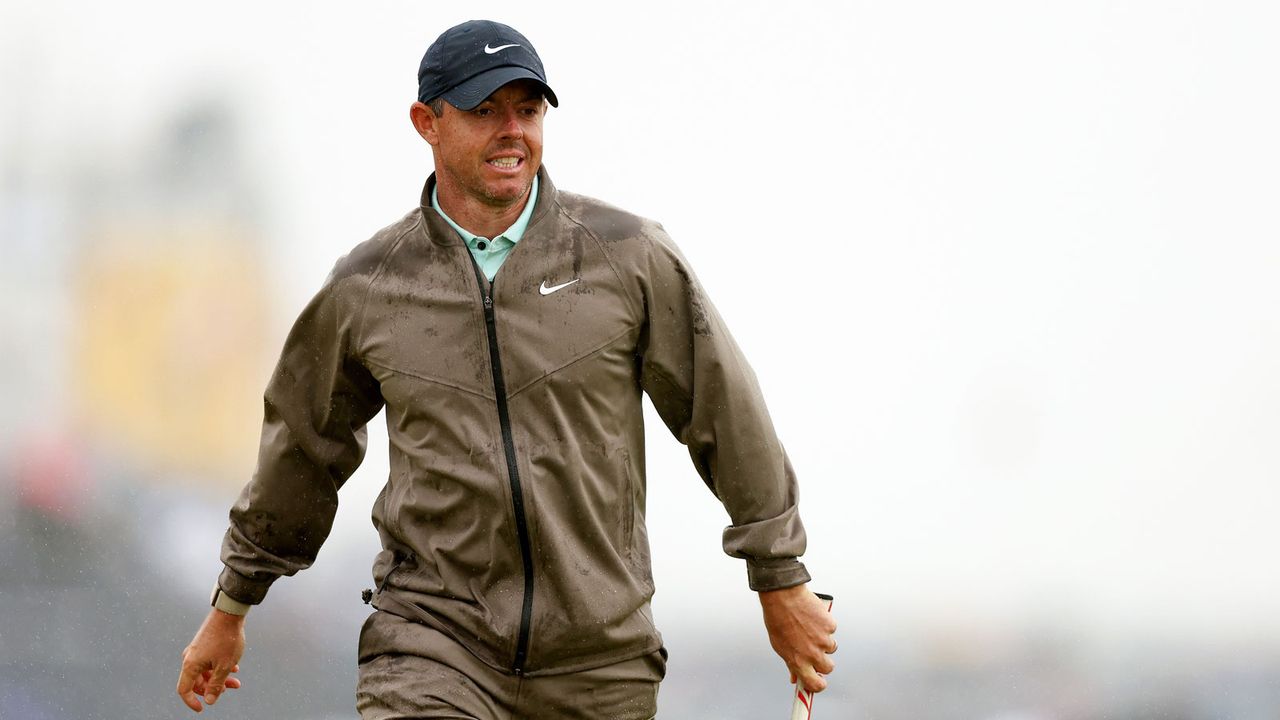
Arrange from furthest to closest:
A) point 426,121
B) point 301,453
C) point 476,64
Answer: point 301,453
point 426,121
point 476,64

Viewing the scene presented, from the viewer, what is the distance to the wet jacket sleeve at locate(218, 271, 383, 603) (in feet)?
13.3

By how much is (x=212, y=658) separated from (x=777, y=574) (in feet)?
4.32

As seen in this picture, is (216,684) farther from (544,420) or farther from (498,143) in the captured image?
(498,143)

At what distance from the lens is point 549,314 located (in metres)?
3.80

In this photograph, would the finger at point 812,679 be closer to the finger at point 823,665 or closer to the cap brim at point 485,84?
the finger at point 823,665

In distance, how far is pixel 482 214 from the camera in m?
3.89

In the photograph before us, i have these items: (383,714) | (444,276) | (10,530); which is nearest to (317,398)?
(444,276)

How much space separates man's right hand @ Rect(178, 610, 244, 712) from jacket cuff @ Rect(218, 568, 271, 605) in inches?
2.4

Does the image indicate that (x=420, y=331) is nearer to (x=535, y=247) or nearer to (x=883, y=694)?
(x=535, y=247)

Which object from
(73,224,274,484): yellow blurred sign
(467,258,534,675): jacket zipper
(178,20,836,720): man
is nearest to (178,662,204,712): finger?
(178,20,836,720): man

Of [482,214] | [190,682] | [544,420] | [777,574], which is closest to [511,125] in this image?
[482,214]

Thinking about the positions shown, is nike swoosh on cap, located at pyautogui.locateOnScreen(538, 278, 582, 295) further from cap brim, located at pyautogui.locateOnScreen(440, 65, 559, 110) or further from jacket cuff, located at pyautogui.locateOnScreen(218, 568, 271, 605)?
jacket cuff, located at pyautogui.locateOnScreen(218, 568, 271, 605)

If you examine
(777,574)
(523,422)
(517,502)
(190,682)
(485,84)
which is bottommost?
(190,682)

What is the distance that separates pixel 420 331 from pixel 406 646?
64cm
